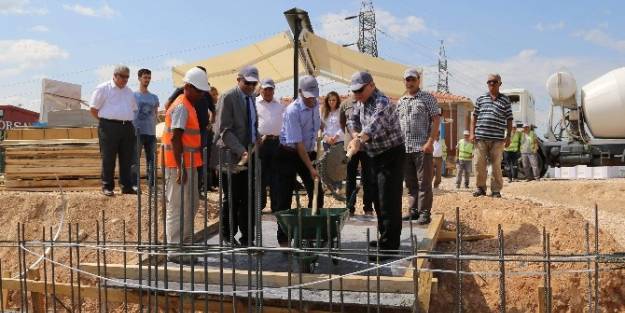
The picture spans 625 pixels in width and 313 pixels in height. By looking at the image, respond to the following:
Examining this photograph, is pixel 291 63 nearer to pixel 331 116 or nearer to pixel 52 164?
pixel 331 116

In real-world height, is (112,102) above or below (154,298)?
above

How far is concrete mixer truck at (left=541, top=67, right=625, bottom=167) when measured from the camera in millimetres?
15156

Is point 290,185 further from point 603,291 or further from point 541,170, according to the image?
point 541,170

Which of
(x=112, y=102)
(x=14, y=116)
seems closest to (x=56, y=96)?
(x=112, y=102)

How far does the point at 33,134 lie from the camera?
8961 mm

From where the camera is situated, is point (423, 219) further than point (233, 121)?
Yes

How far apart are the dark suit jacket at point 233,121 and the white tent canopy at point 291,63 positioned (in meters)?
6.95

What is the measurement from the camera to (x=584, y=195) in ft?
45.6

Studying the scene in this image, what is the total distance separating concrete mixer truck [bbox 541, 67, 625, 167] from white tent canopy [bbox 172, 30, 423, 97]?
5.64 meters

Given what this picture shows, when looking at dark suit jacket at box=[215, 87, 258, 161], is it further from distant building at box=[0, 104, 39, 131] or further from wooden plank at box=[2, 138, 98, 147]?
distant building at box=[0, 104, 39, 131]

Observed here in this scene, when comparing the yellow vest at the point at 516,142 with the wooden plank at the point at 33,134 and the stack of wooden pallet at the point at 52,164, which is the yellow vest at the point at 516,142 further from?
the wooden plank at the point at 33,134

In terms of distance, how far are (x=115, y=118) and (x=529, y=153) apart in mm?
13373

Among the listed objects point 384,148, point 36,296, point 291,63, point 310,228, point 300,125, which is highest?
point 291,63

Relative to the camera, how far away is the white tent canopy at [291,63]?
12.2m
